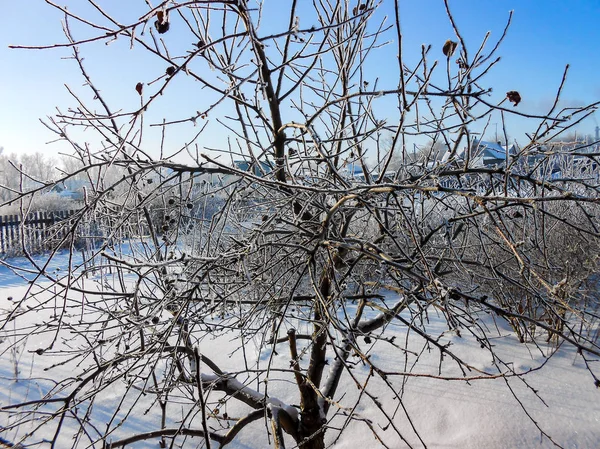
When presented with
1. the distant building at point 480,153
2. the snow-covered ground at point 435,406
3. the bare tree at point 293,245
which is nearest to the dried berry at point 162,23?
the bare tree at point 293,245

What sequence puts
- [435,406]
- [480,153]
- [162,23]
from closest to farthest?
[162,23], [480,153], [435,406]

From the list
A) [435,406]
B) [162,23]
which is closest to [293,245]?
[162,23]

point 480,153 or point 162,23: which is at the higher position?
point 162,23

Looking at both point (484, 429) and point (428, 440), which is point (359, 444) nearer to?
point (428, 440)

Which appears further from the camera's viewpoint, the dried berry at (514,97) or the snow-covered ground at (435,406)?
the snow-covered ground at (435,406)

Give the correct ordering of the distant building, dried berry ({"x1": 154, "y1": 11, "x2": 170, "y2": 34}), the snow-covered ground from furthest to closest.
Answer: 1. the snow-covered ground
2. the distant building
3. dried berry ({"x1": 154, "y1": 11, "x2": 170, "y2": 34})

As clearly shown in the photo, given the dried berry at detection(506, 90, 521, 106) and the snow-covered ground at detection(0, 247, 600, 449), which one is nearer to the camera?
the dried berry at detection(506, 90, 521, 106)

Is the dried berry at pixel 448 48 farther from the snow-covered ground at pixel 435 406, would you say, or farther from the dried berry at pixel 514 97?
the snow-covered ground at pixel 435 406

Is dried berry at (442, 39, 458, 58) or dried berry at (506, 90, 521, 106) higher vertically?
dried berry at (442, 39, 458, 58)

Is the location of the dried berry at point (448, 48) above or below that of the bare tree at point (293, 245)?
Result: above

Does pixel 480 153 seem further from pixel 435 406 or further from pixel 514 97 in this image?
pixel 435 406

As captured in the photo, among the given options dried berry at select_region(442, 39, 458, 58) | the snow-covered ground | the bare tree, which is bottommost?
the snow-covered ground

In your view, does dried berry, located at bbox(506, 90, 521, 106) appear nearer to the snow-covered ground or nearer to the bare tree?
the bare tree

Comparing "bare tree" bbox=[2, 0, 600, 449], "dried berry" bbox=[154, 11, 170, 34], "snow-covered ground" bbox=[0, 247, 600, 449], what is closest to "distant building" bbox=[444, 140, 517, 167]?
"bare tree" bbox=[2, 0, 600, 449]
